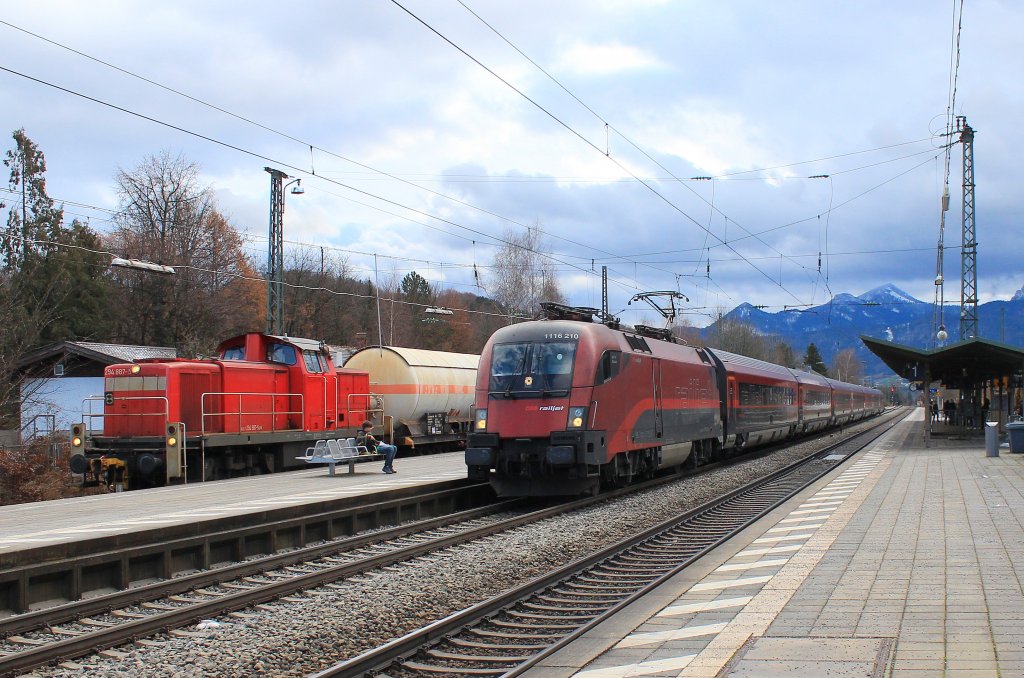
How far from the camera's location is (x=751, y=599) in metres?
8.20

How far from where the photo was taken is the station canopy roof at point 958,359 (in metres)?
28.9

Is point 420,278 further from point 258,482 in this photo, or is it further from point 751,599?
point 751,599

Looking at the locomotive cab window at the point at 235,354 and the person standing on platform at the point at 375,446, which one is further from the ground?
the locomotive cab window at the point at 235,354

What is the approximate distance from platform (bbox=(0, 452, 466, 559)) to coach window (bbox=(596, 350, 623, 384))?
3904 millimetres

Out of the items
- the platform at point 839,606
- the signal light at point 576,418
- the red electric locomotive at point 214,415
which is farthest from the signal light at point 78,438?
the platform at point 839,606

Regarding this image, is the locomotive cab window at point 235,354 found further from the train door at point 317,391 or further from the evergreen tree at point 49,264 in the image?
the evergreen tree at point 49,264

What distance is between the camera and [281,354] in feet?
74.5

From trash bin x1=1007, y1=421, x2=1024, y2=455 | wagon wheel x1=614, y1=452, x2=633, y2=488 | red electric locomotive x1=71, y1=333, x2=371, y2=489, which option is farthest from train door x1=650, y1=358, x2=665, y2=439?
trash bin x1=1007, y1=421, x2=1024, y2=455

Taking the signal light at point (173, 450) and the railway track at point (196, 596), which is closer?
the railway track at point (196, 596)

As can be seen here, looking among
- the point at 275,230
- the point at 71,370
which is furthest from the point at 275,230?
the point at 71,370

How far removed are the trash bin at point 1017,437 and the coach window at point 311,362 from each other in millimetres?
20024

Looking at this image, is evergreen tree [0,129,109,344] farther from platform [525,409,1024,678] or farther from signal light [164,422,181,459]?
platform [525,409,1024,678]

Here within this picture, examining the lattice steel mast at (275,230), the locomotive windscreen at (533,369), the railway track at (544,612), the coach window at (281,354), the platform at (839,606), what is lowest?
the railway track at (544,612)

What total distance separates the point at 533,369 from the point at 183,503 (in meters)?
6.47
